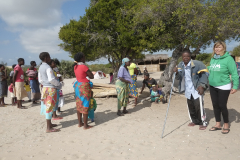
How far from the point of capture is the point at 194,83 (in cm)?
402

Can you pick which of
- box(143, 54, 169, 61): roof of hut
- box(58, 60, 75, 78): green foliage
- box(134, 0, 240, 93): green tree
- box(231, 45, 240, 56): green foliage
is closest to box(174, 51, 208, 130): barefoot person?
box(134, 0, 240, 93): green tree

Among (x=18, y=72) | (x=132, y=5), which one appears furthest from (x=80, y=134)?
(x=132, y=5)

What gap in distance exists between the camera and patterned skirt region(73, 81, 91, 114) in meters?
4.11

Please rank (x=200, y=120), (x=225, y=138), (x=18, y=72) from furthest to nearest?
(x=18, y=72) → (x=200, y=120) → (x=225, y=138)

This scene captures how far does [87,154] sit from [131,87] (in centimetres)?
366

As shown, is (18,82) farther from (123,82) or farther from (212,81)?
(212,81)

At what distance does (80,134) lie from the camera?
4086 mm

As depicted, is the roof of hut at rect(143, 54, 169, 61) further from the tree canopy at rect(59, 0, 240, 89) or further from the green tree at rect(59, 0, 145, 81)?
the green tree at rect(59, 0, 145, 81)

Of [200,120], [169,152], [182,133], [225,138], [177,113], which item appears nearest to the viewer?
[169,152]

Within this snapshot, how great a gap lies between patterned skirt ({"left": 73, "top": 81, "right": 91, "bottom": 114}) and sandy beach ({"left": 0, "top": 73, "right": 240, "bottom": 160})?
587 mm

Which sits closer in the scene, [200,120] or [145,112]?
[200,120]

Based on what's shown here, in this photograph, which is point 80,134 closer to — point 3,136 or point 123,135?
point 123,135

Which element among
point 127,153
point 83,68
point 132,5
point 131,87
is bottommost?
point 127,153

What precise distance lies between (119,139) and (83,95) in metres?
1.28
